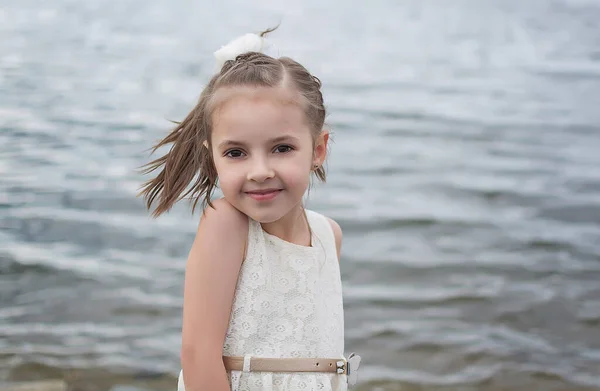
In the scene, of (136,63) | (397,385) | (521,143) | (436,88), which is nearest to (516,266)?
(397,385)

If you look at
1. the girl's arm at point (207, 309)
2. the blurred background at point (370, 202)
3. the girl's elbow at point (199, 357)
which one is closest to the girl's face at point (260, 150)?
the girl's arm at point (207, 309)

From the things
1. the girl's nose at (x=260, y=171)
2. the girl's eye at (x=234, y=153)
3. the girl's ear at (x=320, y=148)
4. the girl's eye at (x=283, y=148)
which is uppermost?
the girl's ear at (x=320, y=148)

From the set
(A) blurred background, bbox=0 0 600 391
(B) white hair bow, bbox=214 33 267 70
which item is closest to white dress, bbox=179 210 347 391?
(B) white hair bow, bbox=214 33 267 70

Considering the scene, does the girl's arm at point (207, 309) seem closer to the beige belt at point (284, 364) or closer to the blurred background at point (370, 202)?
the beige belt at point (284, 364)

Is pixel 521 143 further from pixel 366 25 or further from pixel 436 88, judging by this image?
pixel 366 25

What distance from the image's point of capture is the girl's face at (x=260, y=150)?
1.79 metres

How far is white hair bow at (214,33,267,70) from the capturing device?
1.92 meters

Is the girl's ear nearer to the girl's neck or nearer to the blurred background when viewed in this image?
the girl's neck

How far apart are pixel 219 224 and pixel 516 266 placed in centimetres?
303

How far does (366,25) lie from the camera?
→ 1181cm

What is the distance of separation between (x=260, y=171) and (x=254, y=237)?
0.60ft

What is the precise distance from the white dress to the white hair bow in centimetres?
36

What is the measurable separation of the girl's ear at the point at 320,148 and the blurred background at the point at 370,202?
5.20 feet

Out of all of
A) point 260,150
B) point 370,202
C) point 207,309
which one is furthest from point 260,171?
point 370,202
